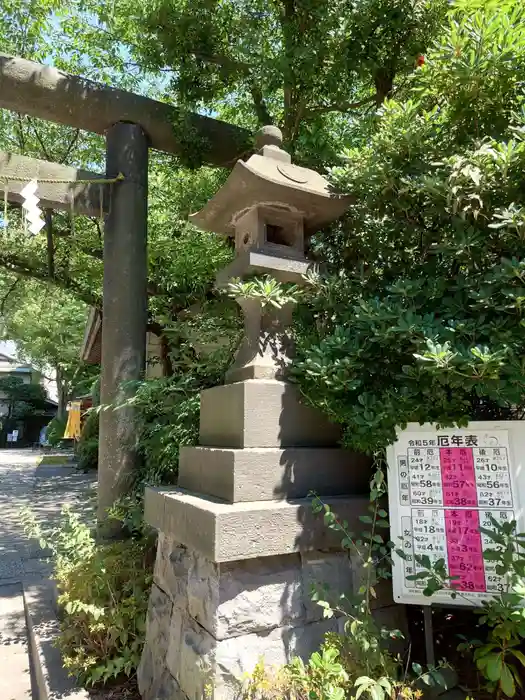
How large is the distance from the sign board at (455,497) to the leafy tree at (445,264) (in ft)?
0.39

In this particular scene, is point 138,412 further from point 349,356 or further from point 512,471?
point 512,471

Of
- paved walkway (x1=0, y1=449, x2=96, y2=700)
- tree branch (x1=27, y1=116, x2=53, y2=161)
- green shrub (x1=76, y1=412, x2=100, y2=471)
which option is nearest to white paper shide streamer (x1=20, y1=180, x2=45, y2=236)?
paved walkway (x1=0, y1=449, x2=96, y2=700)

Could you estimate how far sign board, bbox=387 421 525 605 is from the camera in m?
2.16

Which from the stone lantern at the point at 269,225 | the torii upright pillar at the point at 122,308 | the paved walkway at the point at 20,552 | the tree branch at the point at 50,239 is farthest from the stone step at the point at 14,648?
the tree branch at the point at 50,239

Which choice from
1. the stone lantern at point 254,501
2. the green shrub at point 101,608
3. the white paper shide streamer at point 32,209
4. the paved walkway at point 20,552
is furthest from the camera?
the white paper shide streamer at point 32,209

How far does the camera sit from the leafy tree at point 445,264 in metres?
2.13

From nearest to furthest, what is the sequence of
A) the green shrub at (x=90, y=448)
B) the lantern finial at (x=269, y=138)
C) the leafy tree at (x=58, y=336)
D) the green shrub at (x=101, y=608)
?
the green shrub at (x=101, y=608), the lantern finial at (x=269, y=138), the green shrub at (x=90, y=448), the leafy tree at (x=58, y=336)

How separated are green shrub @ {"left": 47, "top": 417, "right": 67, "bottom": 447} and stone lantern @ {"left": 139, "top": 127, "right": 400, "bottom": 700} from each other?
23711mm

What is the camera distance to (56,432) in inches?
974

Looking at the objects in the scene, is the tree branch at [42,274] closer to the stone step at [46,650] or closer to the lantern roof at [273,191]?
the stone step at [46,650]

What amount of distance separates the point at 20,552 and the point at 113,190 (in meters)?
4.49

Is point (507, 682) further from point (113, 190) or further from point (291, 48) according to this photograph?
point (291, 48)

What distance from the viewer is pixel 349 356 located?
2.43 m

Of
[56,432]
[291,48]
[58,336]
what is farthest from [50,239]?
Result: [56,432]
